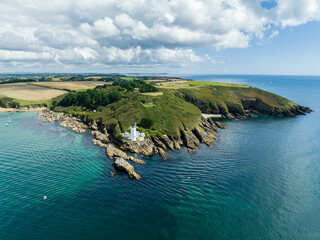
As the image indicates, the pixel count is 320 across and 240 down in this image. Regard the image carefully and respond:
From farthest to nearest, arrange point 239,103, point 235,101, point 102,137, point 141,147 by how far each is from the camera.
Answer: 1. point 235,101
2. point 239,103
3. point 102,137
4. point 141,147

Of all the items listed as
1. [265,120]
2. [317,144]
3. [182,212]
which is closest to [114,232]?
[182,212]

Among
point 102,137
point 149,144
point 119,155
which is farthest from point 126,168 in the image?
point 102,137

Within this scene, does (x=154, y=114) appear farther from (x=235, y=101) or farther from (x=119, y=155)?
(x=235, y=101)

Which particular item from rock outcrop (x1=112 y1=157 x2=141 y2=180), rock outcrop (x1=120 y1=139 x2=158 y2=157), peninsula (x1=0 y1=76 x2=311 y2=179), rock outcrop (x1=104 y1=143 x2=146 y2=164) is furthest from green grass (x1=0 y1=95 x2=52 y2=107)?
rock outcrop (x1=112 y1=157 x2=141 y2=180)

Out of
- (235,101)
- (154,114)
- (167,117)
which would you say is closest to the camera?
(167,117)

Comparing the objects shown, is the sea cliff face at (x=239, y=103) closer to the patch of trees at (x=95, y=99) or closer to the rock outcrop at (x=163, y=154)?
the patch of trees at (x=95, y=99)

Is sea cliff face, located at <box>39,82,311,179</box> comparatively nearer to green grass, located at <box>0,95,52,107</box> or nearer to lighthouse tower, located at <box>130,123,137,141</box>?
lighthouse tower, located at <box>130,123,137,141</box>

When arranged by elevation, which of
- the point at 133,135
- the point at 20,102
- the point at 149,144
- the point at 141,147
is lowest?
the point at 20,102
